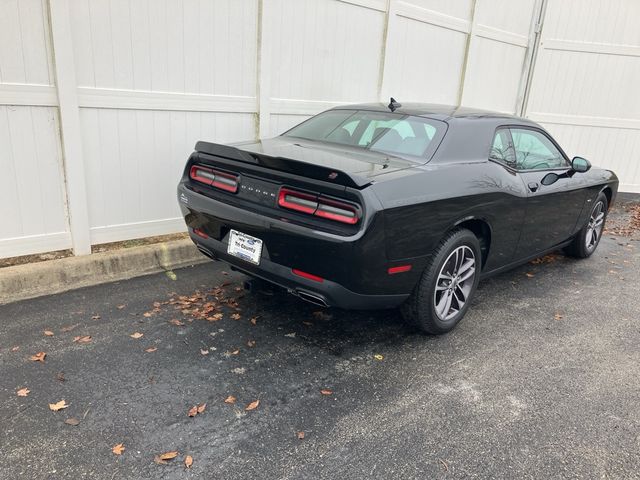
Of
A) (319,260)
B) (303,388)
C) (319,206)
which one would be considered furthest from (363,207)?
(303,388)

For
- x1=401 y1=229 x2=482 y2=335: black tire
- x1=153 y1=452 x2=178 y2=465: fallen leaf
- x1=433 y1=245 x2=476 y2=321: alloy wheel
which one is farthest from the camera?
x1=433 y1=245 x2=476 y2=321: alloy wheel

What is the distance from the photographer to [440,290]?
3.59 metres

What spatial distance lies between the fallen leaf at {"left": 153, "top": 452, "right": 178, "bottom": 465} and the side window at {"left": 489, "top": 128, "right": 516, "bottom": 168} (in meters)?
3.10

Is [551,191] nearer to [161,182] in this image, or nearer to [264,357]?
[264,357]

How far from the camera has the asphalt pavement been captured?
2.38 metres

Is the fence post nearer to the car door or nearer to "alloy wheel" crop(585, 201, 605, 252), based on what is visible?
the car door

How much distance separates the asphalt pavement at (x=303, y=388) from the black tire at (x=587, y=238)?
1.45 meters

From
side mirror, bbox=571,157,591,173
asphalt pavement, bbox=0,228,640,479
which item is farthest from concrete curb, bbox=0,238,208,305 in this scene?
side mirror, bbox=571,157,591,173

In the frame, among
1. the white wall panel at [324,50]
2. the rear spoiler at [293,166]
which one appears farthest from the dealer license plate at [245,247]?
the white wall panel at [324,50]

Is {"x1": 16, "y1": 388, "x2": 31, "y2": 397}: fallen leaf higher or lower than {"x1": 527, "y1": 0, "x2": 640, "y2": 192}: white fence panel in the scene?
lower

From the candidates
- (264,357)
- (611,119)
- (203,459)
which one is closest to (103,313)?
(264,357)

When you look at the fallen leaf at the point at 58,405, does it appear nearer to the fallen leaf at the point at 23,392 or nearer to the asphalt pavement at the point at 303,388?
the asphalt pavement at the point at 303,388

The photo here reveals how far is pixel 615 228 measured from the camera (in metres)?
7.91

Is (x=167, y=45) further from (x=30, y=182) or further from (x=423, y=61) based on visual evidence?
(x=423, y=61)
